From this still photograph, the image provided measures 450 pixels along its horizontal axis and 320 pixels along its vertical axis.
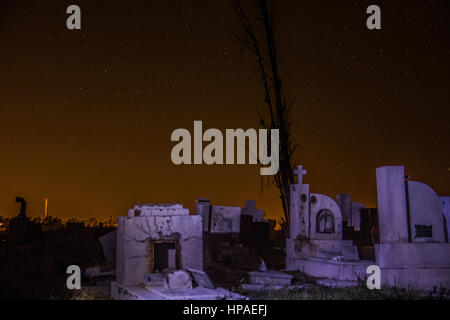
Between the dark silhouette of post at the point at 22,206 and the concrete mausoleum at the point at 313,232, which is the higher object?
the dark silhouette of post at the point at 22,206

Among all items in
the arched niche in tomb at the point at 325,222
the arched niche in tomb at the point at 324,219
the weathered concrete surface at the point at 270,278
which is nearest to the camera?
the weathered concrete surface at the point at 270,278

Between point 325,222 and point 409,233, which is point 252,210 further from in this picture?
point 409,233

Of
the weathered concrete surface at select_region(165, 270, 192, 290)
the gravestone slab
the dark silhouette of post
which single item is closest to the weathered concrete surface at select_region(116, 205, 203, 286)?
the weathered concrete surface at select_region(165, 270, 192, 290)

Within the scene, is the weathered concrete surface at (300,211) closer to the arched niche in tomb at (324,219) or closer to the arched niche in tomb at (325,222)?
the arched niche in tomb at (324,219)

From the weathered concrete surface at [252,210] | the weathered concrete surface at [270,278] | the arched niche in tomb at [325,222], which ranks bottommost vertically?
the weathered concrete surface at [270,278]

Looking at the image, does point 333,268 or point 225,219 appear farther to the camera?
point 225,219

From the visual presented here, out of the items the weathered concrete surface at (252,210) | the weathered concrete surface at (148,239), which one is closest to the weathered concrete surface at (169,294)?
the weathered concrete surface at (148,239)

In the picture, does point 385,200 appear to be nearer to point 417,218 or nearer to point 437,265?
point 417,218

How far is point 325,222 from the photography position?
44.0ft

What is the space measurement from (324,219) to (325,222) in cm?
9

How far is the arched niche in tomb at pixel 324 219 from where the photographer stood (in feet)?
43.2

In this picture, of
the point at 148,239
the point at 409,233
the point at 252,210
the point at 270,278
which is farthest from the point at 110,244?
the point at 252,210

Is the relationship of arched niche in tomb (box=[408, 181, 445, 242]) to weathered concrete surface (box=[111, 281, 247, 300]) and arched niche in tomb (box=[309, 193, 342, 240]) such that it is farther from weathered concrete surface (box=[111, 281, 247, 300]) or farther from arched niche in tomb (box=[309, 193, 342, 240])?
weathered concrete surface (box=[111, 281, 247, 300])

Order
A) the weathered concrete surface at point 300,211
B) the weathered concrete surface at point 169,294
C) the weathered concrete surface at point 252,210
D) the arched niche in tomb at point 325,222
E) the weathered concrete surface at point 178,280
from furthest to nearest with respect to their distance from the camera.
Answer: the weathered concrete surface at point 252,210, the weathered concrete surface at point 300,211, the arched niche in tomb at point 325,222, the weathered concrete surface at point 178,280, the weathered concrete surface at point 169,294
